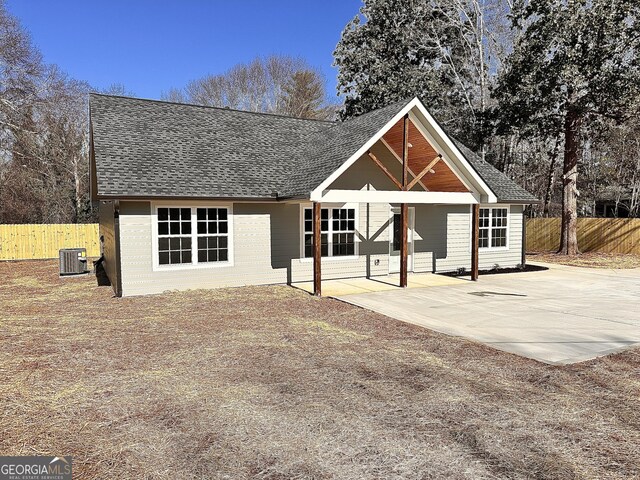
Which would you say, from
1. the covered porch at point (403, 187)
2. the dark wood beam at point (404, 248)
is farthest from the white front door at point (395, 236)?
the dark wood beam at point (404, 248)

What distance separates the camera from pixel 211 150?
13.6 meters

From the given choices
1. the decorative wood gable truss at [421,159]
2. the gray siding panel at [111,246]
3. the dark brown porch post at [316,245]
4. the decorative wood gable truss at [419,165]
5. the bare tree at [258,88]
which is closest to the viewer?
the dark brown porch post at [316,245]

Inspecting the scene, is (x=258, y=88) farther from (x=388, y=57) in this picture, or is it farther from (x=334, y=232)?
(x=334, y=232)

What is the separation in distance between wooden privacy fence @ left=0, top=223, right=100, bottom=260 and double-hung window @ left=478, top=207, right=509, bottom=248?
764 inches

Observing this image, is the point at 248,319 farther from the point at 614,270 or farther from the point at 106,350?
the point at 614,270

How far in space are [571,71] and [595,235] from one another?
8826mm

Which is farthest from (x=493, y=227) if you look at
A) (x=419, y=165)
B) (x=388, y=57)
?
(x=388, y=57)

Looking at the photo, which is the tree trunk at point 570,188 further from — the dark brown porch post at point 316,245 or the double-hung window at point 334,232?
the dark brown porch post at point 316,245

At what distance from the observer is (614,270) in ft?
54.4

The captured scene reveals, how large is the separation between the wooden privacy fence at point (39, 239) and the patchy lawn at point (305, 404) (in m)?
16.0

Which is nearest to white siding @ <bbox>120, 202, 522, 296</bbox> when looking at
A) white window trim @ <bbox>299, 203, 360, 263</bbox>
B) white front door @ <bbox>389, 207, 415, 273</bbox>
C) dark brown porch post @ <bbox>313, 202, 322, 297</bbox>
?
white window trim @ <bbox>299, 203, 360, 263</bbox>

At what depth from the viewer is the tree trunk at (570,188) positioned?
20.9m

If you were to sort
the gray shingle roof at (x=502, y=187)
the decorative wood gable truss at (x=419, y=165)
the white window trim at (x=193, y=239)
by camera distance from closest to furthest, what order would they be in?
1. the white window trim at (x=193, y=239)
2. the decorative wood gable truss at (x=419, y=165)
3. the gray shingle roof at (x=502, y=187)

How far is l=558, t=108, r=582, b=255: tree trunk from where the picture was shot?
2091 cm
